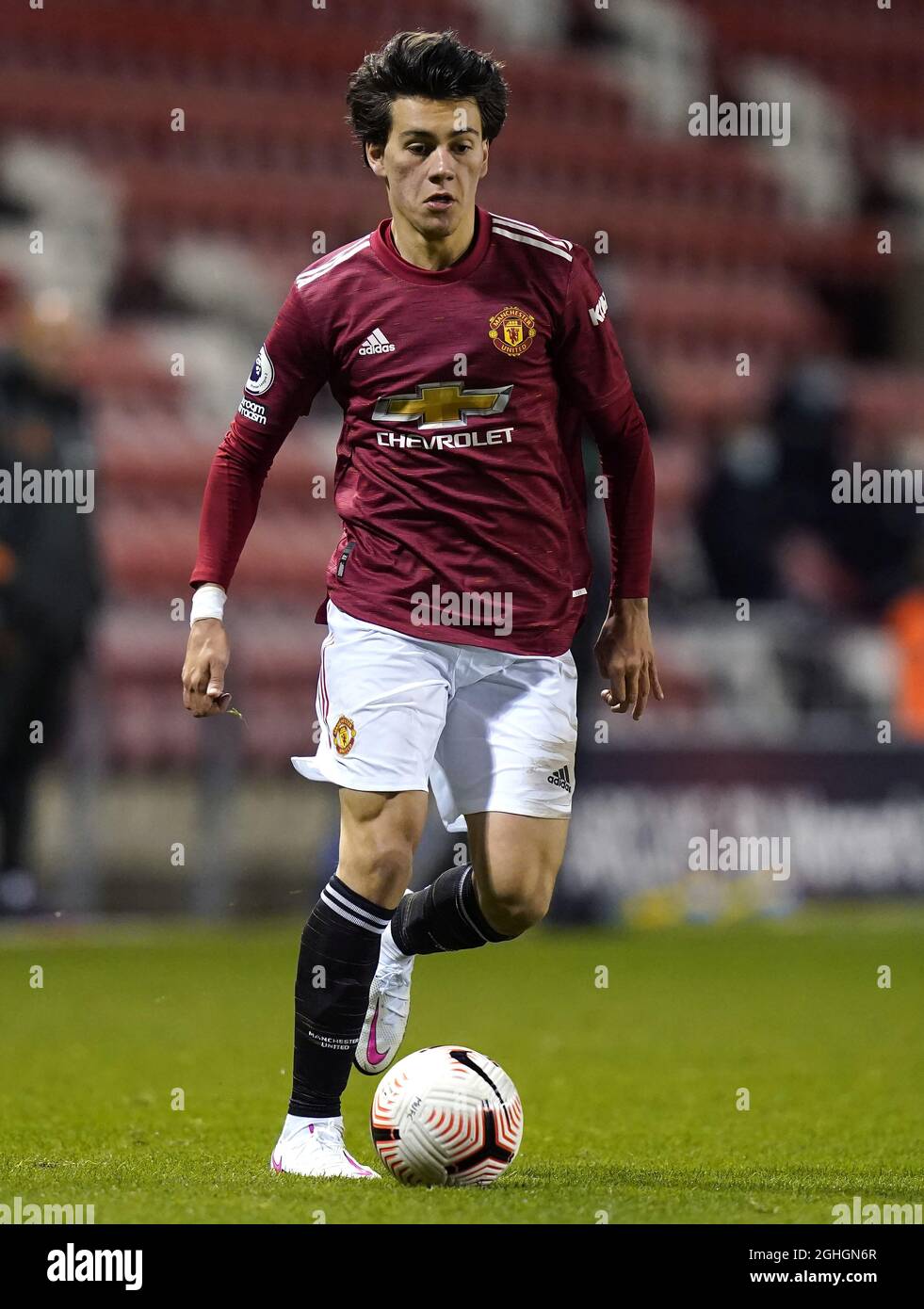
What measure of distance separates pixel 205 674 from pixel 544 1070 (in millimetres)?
2292

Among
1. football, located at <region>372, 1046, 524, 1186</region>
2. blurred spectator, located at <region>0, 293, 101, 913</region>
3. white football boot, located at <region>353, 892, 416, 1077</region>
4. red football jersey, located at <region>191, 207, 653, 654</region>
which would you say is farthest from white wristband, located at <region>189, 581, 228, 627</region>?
blurred spectator, located at <region>0, 293, 101, 913</region>

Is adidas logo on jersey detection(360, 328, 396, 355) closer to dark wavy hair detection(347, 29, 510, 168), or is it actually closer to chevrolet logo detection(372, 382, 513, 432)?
chevrolet logo detection(372, 382, 513, 432)

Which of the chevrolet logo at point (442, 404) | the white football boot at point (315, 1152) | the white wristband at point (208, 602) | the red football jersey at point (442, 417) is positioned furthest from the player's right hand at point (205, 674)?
the white football boot at point (315, 1152)

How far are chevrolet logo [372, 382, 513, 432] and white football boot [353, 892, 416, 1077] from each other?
1.08 meters

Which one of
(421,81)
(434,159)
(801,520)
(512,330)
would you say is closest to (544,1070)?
(512,330)

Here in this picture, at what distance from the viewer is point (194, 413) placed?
13320 millimetres

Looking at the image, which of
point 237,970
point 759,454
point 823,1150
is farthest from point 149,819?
point 823,1150

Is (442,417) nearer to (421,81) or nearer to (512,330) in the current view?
(512,330)

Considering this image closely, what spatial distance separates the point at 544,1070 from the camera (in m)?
5.88

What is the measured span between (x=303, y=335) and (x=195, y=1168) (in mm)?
1614

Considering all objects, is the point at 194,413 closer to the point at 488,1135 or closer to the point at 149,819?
the point at 149,819

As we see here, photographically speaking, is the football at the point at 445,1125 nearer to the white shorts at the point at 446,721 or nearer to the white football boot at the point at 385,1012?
the white football boot at the point at 385,1012
